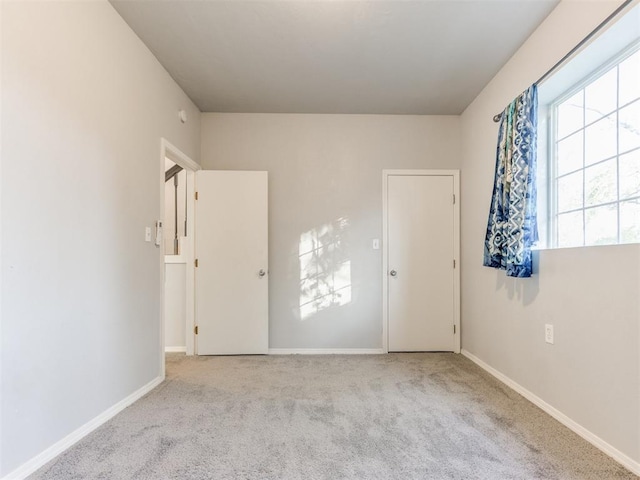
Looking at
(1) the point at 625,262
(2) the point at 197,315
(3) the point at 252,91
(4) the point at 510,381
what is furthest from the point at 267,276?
(1) the point at 625,262

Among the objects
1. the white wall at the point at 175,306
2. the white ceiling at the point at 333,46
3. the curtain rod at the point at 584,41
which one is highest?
the white ceiling at the point at 333,46

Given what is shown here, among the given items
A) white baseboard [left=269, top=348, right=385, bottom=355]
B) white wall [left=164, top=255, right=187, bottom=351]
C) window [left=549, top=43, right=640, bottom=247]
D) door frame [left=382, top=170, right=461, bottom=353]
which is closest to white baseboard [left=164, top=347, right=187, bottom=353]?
white wall [left=164, top=255, right=187, bottom=351]

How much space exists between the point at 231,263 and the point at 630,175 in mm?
3071

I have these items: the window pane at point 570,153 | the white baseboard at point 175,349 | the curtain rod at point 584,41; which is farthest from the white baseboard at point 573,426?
the white baseboard at point 175,349

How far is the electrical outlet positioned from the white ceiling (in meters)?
1.97

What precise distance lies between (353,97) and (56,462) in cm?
329

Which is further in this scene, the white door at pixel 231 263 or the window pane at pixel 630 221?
the white door at pixel 231 263

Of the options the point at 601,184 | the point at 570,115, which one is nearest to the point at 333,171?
the point at 570,115

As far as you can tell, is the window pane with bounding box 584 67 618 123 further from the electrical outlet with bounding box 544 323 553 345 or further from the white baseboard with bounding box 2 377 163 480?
the white baseboard with bounding box 2 377 163 480

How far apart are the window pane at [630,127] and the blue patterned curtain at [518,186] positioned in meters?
0.45

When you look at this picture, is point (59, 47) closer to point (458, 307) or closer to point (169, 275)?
point (169, 275)

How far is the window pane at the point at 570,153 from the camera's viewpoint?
6.89 ft

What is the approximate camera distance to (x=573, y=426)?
1888mm

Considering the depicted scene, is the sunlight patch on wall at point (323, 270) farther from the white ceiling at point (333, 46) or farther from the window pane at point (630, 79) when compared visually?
the window pane at point (630, 79)
